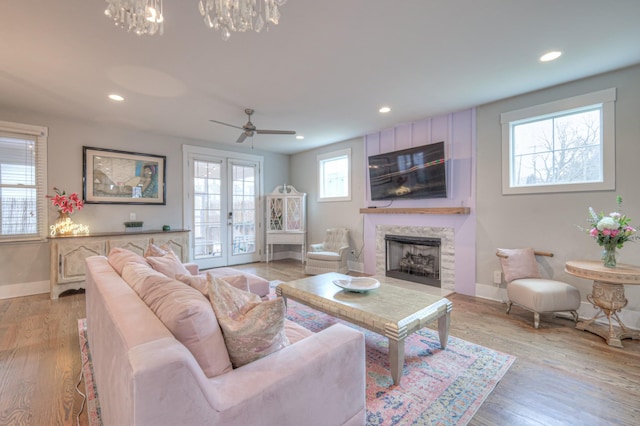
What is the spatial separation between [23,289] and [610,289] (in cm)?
697

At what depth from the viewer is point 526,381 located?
76.2 inches

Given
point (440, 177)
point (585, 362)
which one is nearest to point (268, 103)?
point (440, 177)

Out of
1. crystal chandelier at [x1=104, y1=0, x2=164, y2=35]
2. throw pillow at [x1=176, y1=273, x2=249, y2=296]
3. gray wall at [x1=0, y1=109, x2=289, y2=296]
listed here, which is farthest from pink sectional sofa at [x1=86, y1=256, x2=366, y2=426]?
gray wall at [x1=0, y1=109, x2=289, y2=296]

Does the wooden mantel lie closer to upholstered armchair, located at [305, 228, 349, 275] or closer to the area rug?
upholstered armchair, located at [305, 228, 349, 275]

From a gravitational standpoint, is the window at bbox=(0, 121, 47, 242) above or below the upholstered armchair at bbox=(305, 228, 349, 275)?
above

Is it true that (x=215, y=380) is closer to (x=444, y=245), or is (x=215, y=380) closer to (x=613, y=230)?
(x=613, y=230)

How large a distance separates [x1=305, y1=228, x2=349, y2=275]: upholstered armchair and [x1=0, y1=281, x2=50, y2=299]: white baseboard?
390cm

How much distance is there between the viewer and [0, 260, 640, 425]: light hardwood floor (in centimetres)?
163

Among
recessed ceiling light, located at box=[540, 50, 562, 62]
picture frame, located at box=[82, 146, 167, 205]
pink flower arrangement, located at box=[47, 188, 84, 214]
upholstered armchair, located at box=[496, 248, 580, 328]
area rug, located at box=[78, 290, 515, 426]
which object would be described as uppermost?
recessed ceiling light, located at box=[540, 50, 562, 62]

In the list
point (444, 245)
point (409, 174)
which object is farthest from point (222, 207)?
point (444, 245)

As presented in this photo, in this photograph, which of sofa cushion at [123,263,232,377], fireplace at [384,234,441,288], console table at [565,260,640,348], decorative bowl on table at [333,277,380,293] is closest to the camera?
sofa cushion at [123,263,232,377]

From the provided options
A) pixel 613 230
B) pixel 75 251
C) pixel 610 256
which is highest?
pixel 613 230

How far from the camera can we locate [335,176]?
578 centimetres

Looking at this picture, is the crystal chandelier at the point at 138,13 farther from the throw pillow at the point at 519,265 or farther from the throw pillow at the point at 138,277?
the throw pillow at the point at 519,265
